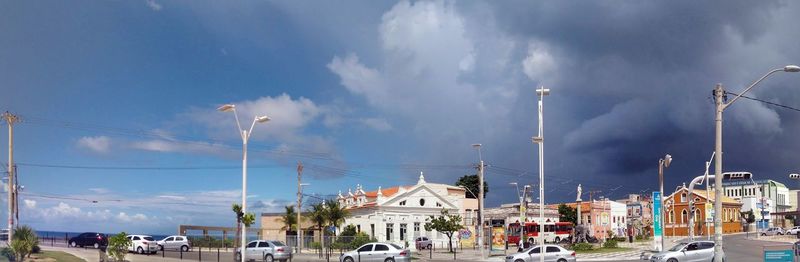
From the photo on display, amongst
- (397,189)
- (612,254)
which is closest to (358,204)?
(397,189)

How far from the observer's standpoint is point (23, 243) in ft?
134

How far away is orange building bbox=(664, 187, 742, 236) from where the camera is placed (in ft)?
420

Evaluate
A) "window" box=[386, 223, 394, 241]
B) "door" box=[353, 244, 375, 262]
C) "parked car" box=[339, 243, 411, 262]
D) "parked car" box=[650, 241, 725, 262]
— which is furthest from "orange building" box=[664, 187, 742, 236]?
"door" box=[353, 244, 375, 262]

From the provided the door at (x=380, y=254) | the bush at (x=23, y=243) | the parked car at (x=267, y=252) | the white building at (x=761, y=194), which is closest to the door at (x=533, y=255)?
the door at (x=380, y=254)

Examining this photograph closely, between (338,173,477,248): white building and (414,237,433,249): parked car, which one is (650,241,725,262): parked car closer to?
(414,237,433,249): parked car

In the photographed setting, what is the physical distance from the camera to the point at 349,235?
281 ft

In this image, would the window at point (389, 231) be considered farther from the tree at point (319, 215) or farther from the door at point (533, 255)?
the door at point (533, 255)

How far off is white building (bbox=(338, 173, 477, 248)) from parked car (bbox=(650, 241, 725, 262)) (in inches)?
1809

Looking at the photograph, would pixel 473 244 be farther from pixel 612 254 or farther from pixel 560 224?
pixel 612 254

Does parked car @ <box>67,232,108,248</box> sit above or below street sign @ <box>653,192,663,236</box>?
below

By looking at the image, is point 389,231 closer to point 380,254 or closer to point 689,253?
point 380,254

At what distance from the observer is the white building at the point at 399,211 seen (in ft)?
287

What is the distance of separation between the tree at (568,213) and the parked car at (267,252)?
8155cm

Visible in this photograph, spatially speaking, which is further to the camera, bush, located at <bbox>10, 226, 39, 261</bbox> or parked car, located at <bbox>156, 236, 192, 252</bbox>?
parked car, located at <bbox>156, 236, 192, 252</bbox>
